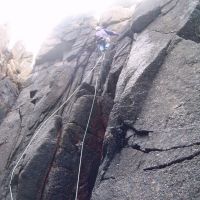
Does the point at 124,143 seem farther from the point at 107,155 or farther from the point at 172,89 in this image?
the point at 172,89

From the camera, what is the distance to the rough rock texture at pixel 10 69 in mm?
13993

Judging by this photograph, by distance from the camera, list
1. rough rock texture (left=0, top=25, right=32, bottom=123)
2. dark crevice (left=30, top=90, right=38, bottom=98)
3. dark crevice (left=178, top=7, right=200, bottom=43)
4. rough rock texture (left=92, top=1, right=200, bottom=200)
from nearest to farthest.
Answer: rough rock texture (left=92, top=1, right=200, bottom=200)
dark crevice (left=178, top=7, right=200, bottom=43)
dark crevice (left=30, top=90, right=38, bottom=98)
rough rock texture (left=0, top=25, right=32, bottom=123)

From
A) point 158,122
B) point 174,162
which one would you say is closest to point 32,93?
point 158,122

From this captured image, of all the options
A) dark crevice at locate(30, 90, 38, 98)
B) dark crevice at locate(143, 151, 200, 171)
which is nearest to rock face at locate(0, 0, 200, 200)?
dark crevice at locate(143, 151, 200, 171)

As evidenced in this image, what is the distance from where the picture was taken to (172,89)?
7.09 metres

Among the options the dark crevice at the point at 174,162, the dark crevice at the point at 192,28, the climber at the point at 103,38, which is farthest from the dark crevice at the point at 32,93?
the dark crevice at the point at 174,162

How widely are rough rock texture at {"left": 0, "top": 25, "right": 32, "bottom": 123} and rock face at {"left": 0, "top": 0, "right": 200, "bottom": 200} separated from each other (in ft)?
6.61

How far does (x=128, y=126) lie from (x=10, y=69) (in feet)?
33.7

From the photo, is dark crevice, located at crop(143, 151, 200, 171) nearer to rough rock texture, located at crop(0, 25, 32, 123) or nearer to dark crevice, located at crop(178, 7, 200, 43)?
dark crevice, located at crop(178, 7, 200, 43)

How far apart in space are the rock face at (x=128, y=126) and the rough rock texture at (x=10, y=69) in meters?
2.01

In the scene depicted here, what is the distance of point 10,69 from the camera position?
15.9m

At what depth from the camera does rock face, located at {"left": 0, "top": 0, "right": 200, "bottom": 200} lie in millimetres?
5961

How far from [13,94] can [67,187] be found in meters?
7.63

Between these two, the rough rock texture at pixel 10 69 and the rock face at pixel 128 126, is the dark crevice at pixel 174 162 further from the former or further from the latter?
the rough rock texture at pixel 10 69
